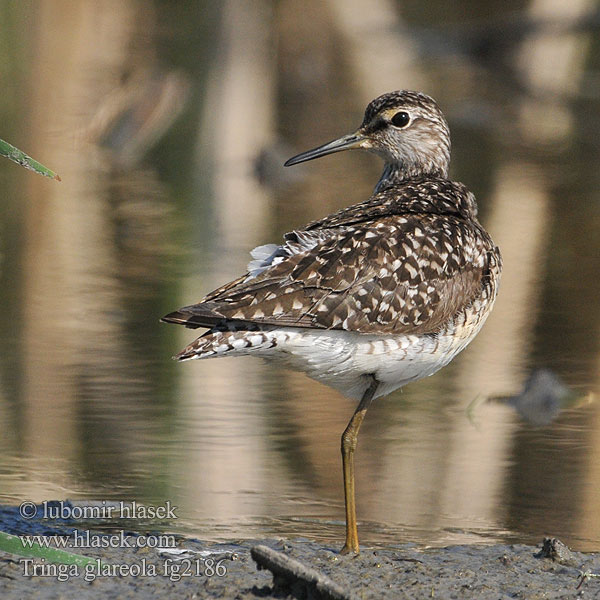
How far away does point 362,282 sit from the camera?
5684 millimetres

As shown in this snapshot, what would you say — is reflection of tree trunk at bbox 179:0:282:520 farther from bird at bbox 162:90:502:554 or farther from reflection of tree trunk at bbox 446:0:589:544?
reflection of tree trunk at bbox 446:0:589:544

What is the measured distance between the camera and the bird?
5.40 metres

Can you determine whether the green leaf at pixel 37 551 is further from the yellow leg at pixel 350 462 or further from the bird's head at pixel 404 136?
the bird's head at pixel 404 136

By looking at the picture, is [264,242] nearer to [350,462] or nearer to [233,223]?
[233,223]

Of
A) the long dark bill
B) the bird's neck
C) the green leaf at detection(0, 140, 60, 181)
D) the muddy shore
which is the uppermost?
the long dark bill

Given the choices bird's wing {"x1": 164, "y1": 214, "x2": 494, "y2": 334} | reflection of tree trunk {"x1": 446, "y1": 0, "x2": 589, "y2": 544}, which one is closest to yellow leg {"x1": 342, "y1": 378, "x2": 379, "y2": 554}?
bird's wing {"x1": 164, "y1": 214, "x2": 494, "y2": 334}

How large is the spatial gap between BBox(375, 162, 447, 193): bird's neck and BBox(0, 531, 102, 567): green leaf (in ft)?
10.3

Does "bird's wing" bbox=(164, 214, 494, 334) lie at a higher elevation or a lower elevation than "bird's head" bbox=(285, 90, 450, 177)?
lower

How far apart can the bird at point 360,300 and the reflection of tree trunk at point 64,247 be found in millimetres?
1729

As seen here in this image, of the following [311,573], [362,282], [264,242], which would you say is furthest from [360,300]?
[264,242]

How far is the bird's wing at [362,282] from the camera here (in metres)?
5.41

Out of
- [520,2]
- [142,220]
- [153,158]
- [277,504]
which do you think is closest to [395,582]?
[277,504]

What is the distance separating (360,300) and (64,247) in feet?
19.8

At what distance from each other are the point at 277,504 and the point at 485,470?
114 cm
